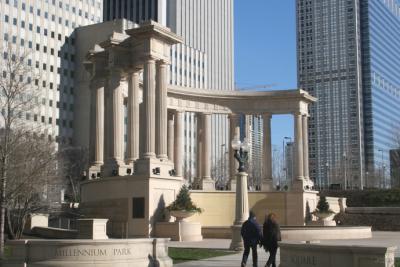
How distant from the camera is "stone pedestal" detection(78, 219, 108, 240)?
31.7 metres

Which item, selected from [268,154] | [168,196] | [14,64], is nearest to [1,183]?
[14,64]

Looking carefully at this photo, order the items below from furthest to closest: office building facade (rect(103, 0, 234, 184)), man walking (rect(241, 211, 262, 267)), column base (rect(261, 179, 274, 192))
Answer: office building facade (rect(103, 0, 234, 184))
column base (rect(261, 179, 274, 192))
man walking (rect(241, 211, 262, 267))

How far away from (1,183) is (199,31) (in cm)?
15948

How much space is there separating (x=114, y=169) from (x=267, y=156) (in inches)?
711

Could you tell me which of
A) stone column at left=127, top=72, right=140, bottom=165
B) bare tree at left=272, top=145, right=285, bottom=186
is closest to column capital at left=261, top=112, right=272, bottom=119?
stone column at left=127, top=72, right=140, bottom=165

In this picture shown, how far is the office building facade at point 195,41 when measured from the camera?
165 meters

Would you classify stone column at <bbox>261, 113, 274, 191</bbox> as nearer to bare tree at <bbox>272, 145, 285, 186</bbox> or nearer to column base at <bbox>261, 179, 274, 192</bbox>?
column base at <bbox>261, 179, 274, 192</bbox>

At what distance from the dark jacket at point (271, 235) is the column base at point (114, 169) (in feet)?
80.7

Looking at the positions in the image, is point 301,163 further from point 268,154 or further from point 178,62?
point 178,62

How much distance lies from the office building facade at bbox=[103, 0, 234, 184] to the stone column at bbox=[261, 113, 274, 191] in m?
99.0

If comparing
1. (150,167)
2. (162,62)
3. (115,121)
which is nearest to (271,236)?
(150,167)

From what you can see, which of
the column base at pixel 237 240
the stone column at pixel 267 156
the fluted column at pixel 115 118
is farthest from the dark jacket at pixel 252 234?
the stone column at pixel 267 156

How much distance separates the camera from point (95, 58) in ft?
165

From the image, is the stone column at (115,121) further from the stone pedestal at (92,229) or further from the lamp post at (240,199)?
the lamp post at (240,199)
